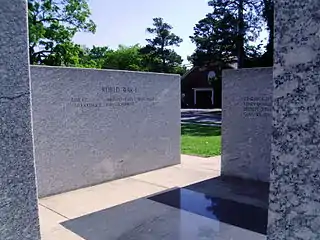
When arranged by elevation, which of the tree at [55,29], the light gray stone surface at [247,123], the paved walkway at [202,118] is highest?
the tree at [55,29]

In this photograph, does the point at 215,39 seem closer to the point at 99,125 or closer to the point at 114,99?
the point at 114,99

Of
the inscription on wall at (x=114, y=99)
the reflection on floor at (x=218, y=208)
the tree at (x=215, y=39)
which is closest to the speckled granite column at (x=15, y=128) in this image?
the reflection on floor at (x=218, y=208)

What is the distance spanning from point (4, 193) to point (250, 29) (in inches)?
1116

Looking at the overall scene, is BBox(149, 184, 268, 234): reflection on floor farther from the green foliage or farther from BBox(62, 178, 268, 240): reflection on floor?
the green foliage

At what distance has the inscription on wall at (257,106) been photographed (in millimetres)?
6242

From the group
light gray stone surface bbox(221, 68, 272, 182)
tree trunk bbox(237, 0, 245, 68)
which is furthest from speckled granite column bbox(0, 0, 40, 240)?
tree trunk bbox(237, 0, 245, 68)

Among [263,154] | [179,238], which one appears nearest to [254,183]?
[263,154]

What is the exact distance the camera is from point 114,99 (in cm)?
630

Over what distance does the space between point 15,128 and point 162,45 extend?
47274 mm

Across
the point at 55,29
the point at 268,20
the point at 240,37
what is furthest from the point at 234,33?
the point at 55,29

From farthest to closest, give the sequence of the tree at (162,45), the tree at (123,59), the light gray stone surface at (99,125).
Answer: the tree at (123,59) → the tree at (162,45) → the light gray stone surface at (99,125)

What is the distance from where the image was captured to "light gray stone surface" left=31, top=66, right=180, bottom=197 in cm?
536

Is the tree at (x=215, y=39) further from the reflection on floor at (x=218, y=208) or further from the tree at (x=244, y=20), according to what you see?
the reflection on floor at (x=218, y=208)

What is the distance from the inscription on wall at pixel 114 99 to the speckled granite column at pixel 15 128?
3465 millimetres
